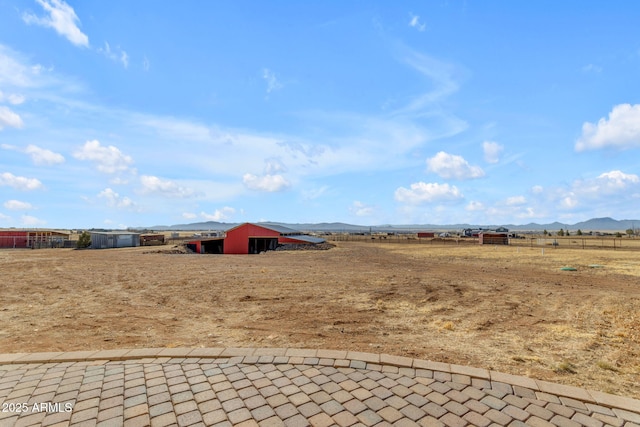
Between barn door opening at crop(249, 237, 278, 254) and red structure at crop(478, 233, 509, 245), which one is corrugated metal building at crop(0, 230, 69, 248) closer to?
barn door opening at crop(249, 237, 278, 254)

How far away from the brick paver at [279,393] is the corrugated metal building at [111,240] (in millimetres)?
46351

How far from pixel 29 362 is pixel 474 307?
9.68 meters

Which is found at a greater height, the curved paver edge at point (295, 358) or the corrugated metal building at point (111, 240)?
the corrugated metal building at point (111, 240)

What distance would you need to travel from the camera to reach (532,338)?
6.25m

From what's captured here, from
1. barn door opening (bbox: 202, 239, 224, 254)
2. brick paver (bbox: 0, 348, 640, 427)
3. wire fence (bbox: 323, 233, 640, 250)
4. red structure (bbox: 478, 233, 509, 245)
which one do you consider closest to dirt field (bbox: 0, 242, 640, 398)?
brick paver (bbox: 0, 348, 640, 427)

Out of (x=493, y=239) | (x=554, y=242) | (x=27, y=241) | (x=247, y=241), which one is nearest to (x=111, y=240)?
(x=27, y=241)

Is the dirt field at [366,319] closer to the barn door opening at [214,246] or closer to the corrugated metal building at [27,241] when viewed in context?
the barn door opening at [214,246]

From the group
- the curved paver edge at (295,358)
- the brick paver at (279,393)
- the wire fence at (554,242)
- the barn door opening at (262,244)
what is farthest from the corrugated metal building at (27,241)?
the brick paver at (279,393)

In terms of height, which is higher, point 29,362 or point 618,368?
point 29,362

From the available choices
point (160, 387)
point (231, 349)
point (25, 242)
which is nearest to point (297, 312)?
point (231, 349)

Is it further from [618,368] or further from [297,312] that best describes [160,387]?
[618,368]

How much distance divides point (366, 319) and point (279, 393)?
4.26 m

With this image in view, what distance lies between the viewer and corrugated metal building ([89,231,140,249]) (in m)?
43.3

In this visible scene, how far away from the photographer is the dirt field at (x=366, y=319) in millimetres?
5352
